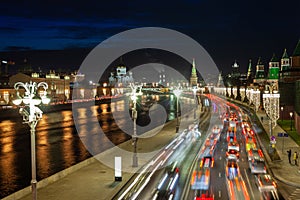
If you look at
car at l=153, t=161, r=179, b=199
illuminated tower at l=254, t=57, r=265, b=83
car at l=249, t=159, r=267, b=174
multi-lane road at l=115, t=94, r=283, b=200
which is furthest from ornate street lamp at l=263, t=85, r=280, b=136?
illuminated tower at l=254, t=57, r=265, b=83

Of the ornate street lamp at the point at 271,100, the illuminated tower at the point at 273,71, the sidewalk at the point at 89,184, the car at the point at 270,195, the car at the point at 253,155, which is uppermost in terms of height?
the illuminated tower at the point at 273,71

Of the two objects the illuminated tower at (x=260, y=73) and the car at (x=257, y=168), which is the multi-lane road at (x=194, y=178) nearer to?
the car at (x=257, y=168)

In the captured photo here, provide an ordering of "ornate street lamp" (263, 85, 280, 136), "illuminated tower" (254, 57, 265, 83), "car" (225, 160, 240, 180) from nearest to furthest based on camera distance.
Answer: "car" (225, 160, 240, 180) → "ornate street lamp" (263, 85, 280, 136) → "illuminated tower" (254, 57, 265, 83)

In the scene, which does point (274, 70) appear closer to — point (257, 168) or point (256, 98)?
point (256, 98)

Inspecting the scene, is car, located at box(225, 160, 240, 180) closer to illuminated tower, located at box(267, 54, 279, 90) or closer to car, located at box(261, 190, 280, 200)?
car, located at box(261, 190, 280, 200)

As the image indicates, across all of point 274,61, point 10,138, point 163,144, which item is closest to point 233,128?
point 163,144

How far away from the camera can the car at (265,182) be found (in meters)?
18.3

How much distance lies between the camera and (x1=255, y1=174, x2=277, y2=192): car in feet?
59.9

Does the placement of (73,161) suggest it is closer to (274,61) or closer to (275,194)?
(275,194)

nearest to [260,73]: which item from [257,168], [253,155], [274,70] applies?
[274,70]

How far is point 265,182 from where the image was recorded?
19484 mm

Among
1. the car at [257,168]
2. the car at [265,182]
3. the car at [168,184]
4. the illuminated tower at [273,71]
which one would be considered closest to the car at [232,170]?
the car at [257,168]

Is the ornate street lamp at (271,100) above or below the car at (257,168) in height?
above

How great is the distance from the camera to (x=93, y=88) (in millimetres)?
163375
